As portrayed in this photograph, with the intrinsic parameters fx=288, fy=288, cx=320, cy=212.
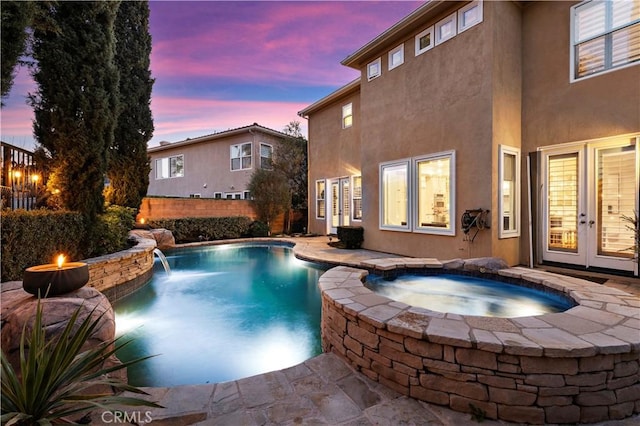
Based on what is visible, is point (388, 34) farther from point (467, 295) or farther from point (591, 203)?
point (467, 295)

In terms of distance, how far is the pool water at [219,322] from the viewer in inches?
147

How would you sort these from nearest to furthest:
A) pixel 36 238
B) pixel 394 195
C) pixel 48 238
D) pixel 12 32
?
pixel 12 32 → pixel 36 238 → pixel 48 238 → pixel 394 195

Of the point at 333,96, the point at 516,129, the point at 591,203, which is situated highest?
the point at 333,96

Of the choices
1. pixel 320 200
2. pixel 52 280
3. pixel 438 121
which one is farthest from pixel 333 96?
pixel 52 280

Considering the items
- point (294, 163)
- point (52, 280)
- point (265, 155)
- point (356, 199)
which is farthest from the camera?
point (265, 155)

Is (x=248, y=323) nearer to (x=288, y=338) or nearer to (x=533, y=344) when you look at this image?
(x=288, y=338)

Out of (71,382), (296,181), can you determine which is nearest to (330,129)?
(296,181)

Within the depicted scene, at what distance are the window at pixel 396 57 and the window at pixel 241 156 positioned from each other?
10.0 m

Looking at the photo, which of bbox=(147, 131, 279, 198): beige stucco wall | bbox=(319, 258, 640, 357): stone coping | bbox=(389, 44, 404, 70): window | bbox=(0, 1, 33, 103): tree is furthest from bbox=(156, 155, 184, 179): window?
bbox=(319, 258, 640, 357): stone coping

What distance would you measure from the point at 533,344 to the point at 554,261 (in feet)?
18.5

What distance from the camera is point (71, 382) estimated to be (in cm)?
188

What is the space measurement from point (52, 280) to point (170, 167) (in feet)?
62.7

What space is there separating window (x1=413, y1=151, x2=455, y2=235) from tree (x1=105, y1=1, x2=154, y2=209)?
Result: 1007 centimetres

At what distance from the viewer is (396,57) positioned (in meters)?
8.44
